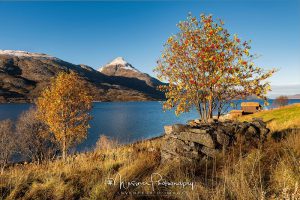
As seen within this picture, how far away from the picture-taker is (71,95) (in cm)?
3319

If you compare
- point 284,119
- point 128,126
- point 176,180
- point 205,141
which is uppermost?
point 205,141

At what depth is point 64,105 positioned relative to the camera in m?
32.4

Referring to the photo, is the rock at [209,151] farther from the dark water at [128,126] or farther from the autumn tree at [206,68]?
the dark water at [128,126]

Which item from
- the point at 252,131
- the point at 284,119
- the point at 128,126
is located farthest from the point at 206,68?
the point at 128,126

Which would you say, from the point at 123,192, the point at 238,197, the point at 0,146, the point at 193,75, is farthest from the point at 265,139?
the point at 0,146

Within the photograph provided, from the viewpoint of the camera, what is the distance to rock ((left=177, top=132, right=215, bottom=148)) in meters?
10.4

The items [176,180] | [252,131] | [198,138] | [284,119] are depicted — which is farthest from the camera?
[284,119]

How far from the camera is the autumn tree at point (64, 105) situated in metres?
31.8

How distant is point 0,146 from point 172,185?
1561 inches

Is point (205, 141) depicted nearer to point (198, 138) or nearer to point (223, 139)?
point (198, 138)

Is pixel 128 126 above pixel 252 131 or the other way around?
the other way around

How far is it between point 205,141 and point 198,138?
35cm

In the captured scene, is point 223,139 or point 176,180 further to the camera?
point 223,139

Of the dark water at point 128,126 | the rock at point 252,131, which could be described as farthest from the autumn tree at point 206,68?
the dark water at point 128,126
